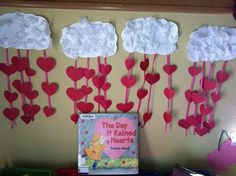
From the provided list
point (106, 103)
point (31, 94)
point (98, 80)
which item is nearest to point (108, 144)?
point (106, 103)

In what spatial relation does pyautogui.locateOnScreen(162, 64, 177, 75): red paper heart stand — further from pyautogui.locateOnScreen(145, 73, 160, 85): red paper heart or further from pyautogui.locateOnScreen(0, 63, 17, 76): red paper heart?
pyautogui.locateOnScreen(0, 63, 17, 76): red paper heart

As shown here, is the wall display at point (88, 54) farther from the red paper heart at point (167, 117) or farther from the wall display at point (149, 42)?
the red paper heart at point (167, 117)

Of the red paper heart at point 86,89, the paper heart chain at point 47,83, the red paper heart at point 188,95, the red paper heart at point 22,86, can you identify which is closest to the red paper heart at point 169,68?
the red paper heart at point 188,95

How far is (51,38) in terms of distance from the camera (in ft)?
4.00

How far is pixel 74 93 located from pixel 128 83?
232 millimetres

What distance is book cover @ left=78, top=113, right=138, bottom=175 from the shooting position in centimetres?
129

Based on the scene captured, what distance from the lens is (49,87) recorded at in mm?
1265

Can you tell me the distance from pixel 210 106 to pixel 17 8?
908mm

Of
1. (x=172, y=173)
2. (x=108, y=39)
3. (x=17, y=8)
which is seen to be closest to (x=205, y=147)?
(x=172, y=173)

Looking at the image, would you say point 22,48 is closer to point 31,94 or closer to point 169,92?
point 31,94

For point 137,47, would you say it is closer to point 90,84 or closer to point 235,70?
point 90,84

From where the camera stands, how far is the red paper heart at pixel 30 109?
1284 millimetres

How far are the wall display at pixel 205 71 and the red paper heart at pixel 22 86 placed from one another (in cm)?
67

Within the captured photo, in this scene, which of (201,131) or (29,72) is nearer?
(29,72)
